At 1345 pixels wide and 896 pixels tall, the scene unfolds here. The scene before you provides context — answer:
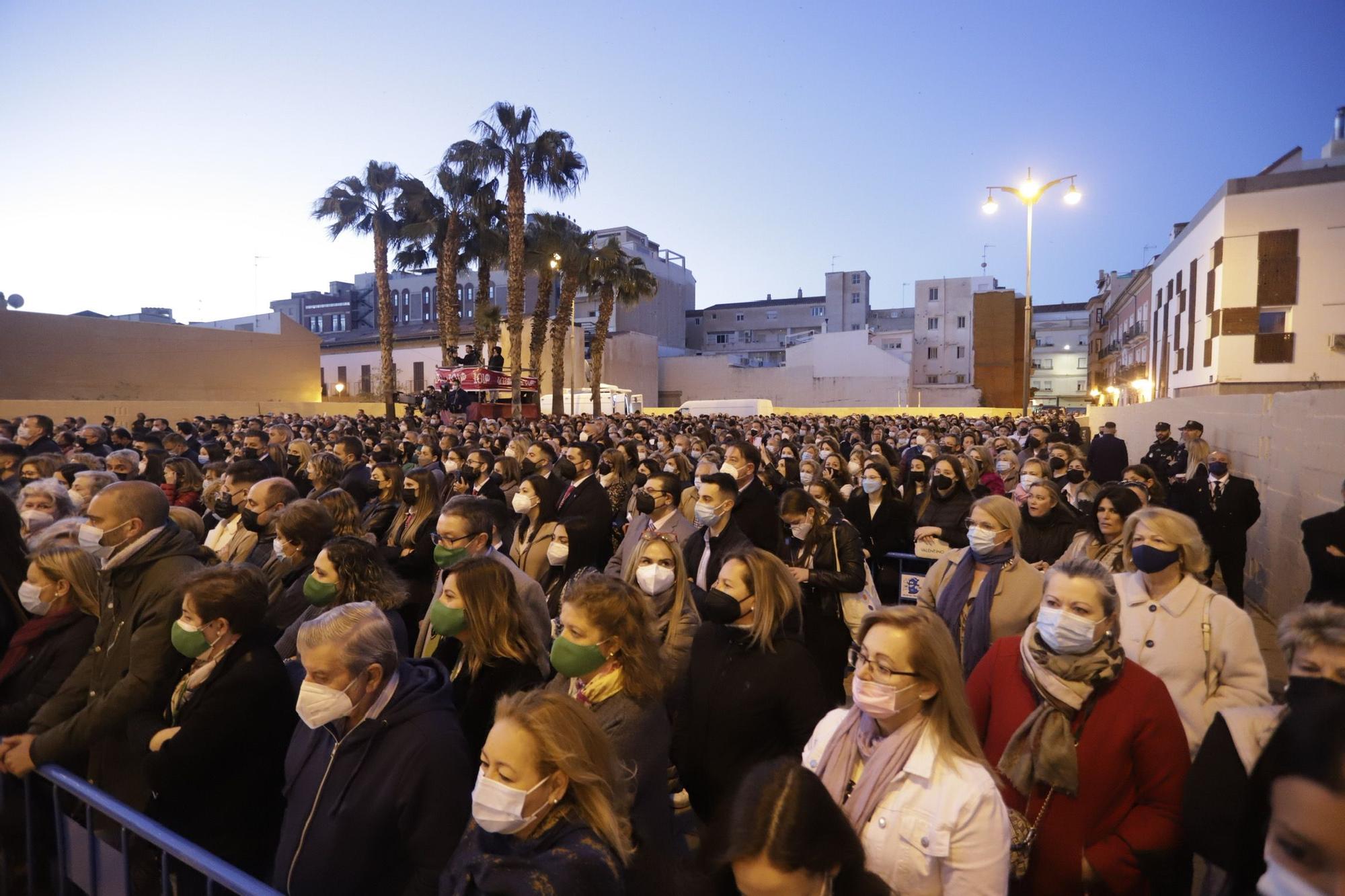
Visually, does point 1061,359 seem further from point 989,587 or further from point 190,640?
point 190,640

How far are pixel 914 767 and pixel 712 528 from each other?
324 cm

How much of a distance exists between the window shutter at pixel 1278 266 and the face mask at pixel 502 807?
27.2m

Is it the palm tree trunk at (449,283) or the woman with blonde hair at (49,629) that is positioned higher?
the palm tree trunk at (449,283)

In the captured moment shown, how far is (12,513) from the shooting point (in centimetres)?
420

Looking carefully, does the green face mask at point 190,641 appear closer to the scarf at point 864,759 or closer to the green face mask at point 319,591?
the green face mask at point 319,591

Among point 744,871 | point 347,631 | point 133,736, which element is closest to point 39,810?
point 133,736

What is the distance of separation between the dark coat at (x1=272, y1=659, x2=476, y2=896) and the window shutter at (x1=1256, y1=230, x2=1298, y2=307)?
27.0m

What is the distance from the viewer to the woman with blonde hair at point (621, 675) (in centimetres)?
287

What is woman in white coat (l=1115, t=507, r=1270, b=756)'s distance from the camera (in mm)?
3197

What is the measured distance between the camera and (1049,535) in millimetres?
5785

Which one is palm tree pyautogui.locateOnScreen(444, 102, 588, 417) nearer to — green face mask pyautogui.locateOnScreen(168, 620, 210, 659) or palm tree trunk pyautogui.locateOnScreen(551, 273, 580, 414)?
palm tree trunk pyautogui.locateOnScreen(551, 273, 580, 414)

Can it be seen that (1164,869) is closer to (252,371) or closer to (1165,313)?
(1165,313)

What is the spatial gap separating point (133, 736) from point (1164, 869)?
3913 mm

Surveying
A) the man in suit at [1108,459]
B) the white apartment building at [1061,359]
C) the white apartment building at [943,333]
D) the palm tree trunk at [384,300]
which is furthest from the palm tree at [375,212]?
the white apartment building at [1061,359]
